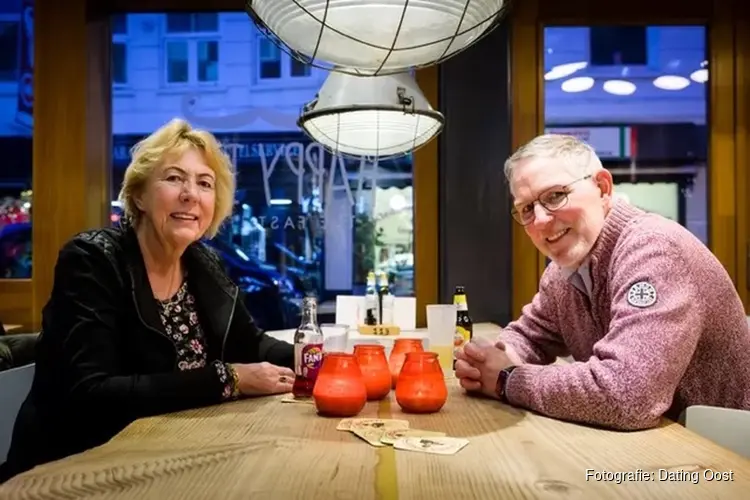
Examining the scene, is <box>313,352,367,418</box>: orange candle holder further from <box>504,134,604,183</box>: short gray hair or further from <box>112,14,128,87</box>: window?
<box>112,14,128,87</box>: window

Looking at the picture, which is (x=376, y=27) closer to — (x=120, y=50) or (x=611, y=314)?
(x=611, y=314)

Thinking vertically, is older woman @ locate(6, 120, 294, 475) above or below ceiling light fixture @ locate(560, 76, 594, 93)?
below

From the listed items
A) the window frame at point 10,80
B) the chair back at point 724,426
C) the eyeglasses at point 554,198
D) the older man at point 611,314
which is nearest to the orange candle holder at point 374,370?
the older man at point 611,314

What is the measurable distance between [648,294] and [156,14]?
2906mm

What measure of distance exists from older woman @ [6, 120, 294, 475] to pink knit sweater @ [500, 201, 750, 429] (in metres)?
0.67

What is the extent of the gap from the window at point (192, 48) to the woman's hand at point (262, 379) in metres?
2.38

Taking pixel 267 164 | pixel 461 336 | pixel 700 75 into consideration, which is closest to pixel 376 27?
pixel 461 336

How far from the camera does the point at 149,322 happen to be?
167 cm

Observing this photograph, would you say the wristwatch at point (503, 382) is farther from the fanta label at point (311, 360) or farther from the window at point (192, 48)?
the window at point (192, 48)

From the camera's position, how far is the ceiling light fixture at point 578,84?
10.9 ft

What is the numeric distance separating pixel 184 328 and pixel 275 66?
2.16 meters

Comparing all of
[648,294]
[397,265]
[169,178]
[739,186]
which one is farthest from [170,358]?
[739,186]

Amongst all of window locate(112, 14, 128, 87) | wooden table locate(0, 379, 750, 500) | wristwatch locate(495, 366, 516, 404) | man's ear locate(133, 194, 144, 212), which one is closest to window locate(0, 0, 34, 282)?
window locate(112, 14, 128, 87)

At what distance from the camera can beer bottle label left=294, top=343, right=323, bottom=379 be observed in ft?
5.03
